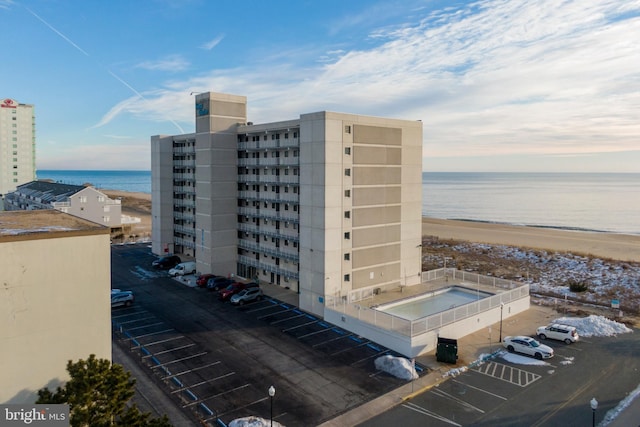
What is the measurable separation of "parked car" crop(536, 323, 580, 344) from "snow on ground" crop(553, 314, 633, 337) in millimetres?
1849

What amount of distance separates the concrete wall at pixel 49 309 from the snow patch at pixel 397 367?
56.2 feet

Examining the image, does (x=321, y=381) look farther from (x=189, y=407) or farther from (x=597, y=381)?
(x=597, y=381)

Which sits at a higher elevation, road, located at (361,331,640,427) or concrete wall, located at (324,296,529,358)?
concrete wall, located at (324,296,529,358)

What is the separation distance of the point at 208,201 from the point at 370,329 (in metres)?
26.2

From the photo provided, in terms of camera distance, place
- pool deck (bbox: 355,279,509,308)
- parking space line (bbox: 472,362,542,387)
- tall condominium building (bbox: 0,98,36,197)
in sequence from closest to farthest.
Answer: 1. parking space line (bbox: 472,362,542,387)
2. pool deck (bbox: 355,279,509,308)
3. tall condominium building (bbox: 0,98,36,197)

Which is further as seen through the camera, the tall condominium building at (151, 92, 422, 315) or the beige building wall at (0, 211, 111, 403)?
the tall condominium building at (151, 92, 422, 315)

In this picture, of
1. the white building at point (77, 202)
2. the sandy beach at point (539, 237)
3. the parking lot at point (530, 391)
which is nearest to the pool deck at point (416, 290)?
the parking lot at point (530, 391)

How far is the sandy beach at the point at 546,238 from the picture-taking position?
7585 cm

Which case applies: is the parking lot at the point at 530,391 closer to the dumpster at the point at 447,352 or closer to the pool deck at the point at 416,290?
the dumpster at the point at 447,352

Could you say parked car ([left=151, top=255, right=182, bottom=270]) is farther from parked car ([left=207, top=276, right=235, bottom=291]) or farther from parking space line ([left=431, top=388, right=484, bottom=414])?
parking space line ([left=431, top=388, right=484, bottom=414])

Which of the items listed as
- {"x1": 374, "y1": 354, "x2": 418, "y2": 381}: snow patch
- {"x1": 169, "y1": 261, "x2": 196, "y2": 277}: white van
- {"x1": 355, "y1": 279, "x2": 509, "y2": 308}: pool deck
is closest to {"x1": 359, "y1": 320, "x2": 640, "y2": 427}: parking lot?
{"x1": 374, "y1": 354, "x2": 418, "y2": 381}: snow patch

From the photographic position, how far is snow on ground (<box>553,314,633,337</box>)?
34.2 meters

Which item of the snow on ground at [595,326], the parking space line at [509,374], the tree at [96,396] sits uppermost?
the tree at [96,396]

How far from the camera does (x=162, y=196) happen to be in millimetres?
63031
